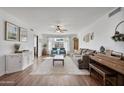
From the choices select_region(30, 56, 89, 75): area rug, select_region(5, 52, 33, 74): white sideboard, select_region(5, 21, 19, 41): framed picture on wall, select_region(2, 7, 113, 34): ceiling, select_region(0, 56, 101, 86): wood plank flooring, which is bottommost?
select_region(0, 56, 101, 86): wood plank flooring

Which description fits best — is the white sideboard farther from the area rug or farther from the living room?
the area rug

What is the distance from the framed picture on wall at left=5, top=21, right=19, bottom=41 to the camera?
16.3 feet

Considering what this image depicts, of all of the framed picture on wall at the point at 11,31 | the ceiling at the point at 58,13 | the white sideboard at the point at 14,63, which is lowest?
the white sideboard at the point at 14,63

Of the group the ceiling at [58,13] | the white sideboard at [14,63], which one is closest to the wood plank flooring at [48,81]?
the white sideboard at [14,63]

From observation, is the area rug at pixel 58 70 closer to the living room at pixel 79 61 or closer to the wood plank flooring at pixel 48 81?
the living room at pixel 79 61

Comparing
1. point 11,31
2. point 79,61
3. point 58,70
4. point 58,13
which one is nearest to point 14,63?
point 11,31

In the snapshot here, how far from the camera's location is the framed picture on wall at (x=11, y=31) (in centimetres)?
496

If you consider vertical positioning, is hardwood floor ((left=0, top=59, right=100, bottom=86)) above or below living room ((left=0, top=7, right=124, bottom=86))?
below

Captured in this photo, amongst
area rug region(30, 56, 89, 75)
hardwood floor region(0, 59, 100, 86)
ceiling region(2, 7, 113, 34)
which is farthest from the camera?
area rug region(30, 56, 89, 75)

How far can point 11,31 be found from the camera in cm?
536

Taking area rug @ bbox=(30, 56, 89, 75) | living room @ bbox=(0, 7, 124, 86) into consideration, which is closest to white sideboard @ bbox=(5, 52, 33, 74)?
living room @ bbox=(0, 7, 124, 86)
